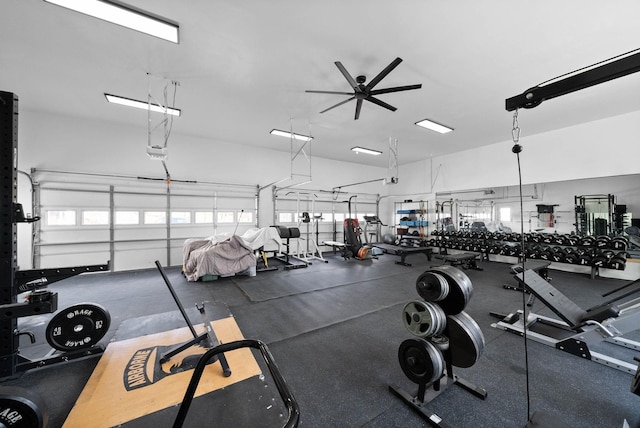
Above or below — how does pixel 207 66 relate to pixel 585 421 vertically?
above

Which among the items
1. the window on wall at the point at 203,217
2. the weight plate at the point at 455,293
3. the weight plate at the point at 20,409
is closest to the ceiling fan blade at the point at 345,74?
the weight plate at the point at 455,293

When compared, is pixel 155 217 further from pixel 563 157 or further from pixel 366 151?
pixel 563 157

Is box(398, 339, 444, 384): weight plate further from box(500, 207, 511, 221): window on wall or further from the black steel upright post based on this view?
box(500, 207, 511, 221): window on wall

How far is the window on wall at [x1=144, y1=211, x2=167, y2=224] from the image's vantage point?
6297mm

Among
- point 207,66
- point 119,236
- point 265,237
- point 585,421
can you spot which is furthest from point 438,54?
point 119,236

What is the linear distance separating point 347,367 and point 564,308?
2435 mm

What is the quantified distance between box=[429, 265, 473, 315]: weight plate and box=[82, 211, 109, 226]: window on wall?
741 cm

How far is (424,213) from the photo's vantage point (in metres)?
9.21

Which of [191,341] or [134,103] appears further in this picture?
[134,103]

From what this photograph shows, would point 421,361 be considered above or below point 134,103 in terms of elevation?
below

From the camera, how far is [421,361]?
1.76m

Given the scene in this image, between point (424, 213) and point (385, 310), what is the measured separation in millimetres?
6638

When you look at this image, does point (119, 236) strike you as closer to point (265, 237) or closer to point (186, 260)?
point (186, 260)

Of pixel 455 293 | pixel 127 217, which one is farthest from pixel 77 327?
pixel 127 217
